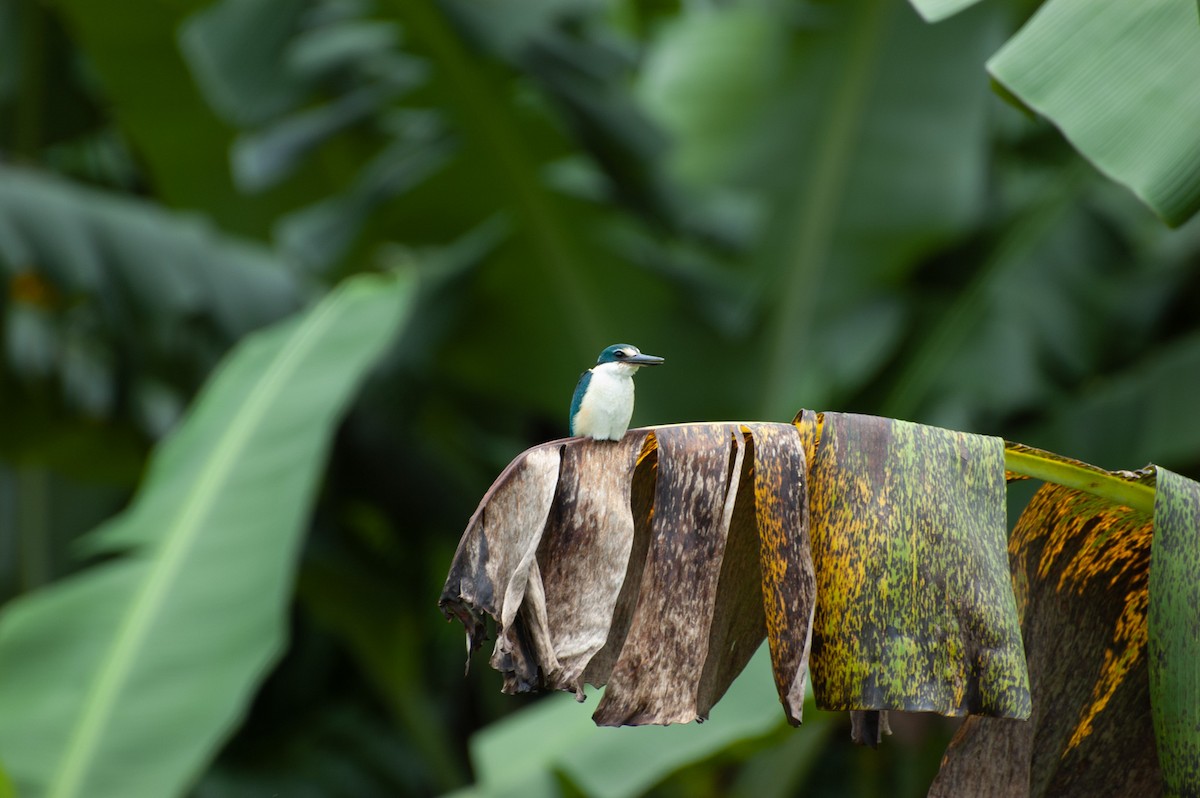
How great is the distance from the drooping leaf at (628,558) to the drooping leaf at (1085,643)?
0.33 metres

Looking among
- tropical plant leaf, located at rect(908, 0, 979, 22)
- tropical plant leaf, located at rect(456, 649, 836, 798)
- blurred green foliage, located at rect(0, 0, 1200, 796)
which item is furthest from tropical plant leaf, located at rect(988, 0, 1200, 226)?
blurred green foliage, located at rect(0, 0, 1200, 796)

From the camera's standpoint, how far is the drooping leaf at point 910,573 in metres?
1.01

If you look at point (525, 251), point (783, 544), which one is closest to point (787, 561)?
point (783, 544)

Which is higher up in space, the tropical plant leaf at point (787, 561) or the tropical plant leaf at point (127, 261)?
the tropical plant leaf at point (127, 261)

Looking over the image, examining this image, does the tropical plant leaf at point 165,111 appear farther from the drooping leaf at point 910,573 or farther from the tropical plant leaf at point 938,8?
the drooping leaf at point 910,573

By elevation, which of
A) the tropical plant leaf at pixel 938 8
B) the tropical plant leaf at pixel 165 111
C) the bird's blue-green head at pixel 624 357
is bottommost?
the bird's blue-green head at pixel 624 357

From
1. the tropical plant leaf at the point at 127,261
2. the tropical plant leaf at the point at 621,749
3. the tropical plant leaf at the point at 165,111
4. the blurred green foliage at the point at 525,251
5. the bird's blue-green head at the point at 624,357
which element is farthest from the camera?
the tropical plant leaf at the point at 165,111

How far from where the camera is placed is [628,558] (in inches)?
40.8


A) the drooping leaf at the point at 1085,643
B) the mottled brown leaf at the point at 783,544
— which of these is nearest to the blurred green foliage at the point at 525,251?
the drooping leaf at the point at 1085,643

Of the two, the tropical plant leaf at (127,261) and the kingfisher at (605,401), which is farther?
the tropical plant leaf at (127,261)

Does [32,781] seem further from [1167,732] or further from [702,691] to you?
[1167,732]

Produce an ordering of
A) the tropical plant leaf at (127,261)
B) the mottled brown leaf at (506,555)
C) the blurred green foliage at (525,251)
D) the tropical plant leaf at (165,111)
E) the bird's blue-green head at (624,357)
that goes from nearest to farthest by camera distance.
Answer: the mottled brown leaf at (506,555), the bird's blue-green head at (624,357), the tropical plant leaf at (127,261), the blurred green foliage at (525,251), the tropical plant leaf at (165,111)

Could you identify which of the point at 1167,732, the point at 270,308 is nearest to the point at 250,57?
the point at 270,308

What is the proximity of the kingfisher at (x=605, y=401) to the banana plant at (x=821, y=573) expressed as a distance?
0.02m
